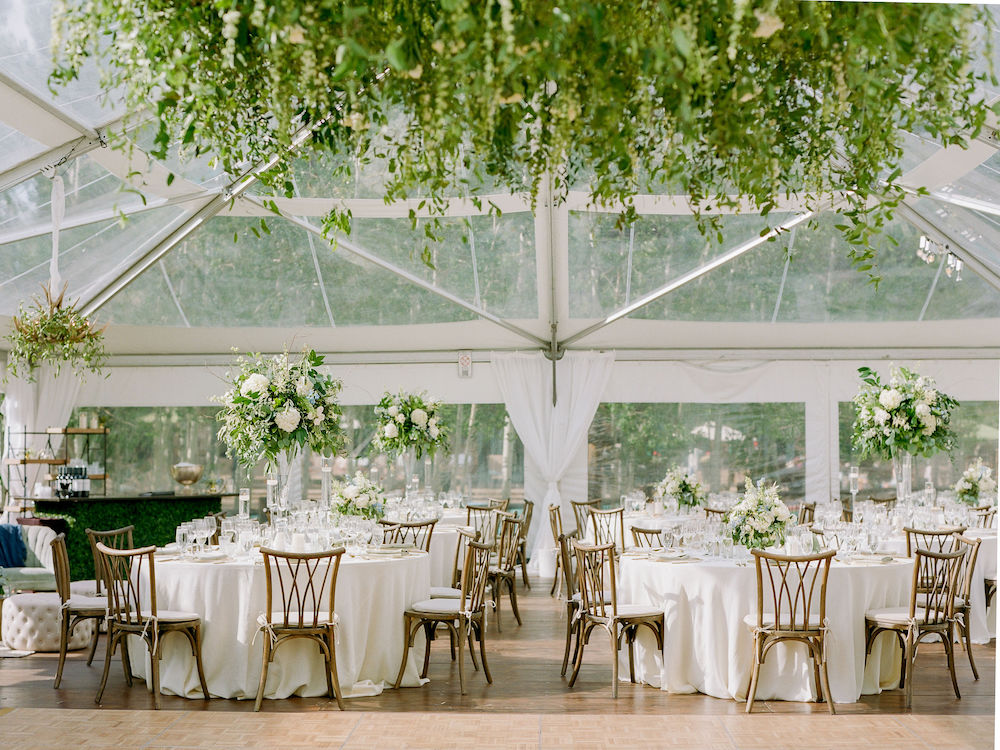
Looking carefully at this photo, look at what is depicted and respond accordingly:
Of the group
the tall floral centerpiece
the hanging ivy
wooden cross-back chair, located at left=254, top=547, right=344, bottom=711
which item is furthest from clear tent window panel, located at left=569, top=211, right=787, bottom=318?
the hanging ivy

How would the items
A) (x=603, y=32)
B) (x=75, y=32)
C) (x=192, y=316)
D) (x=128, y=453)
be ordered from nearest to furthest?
(x=603, y=32) → (x=75, y=32) → (x=192, y=316) → (x=128, y=453)

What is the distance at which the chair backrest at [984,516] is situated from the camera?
9.70 meters

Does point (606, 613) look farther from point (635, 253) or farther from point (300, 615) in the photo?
point (635, 253)

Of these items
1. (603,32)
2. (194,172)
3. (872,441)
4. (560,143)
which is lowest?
(872,441)

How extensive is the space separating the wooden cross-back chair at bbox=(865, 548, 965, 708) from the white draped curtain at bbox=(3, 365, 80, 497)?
31.9 feet

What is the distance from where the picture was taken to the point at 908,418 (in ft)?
30.2

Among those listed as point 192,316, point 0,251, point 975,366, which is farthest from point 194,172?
point 975,366

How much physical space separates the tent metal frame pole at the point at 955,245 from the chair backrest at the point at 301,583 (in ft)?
22.9

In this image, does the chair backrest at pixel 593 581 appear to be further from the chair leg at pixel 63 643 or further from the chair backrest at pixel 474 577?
the chair leg at pixel 63 643

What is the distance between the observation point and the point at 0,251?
9.84 meters

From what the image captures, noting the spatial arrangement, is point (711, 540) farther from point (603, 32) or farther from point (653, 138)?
point (603, 32)

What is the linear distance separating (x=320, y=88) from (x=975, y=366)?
12151mm

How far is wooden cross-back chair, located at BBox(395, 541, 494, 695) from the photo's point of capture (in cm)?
657

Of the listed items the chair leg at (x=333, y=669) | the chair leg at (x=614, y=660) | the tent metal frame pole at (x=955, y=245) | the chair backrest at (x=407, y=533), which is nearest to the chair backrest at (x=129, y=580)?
the chair leg at (x=333, y=669)
